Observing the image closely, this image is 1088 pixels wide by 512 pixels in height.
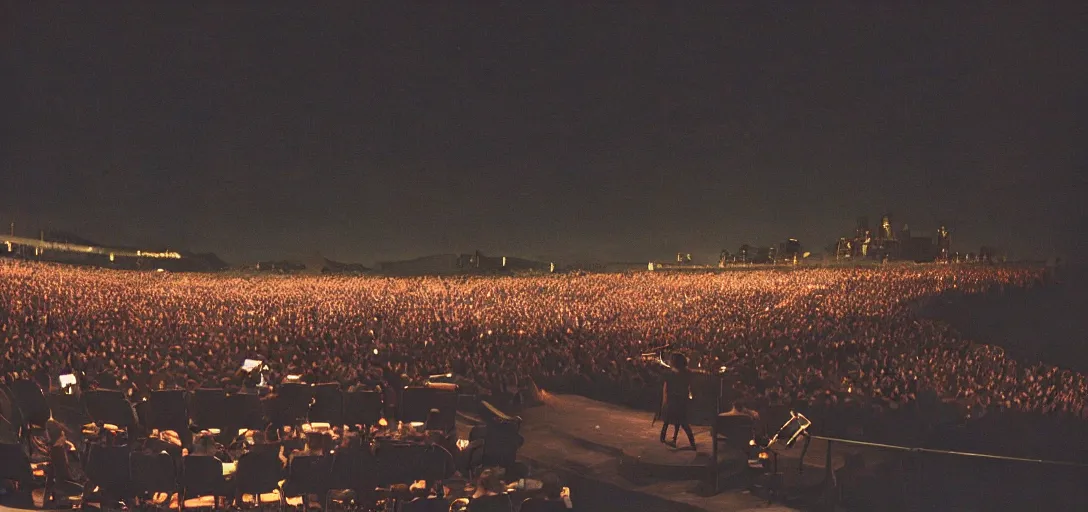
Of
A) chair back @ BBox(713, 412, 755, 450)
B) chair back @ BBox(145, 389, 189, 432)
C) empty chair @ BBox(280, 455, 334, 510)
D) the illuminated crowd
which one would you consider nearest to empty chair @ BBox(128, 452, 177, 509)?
empty chair @ BBox(280, 455, 334, 510)

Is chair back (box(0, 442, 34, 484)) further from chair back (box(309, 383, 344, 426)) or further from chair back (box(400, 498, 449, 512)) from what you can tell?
chair back (box(400, 498, 449, 512))

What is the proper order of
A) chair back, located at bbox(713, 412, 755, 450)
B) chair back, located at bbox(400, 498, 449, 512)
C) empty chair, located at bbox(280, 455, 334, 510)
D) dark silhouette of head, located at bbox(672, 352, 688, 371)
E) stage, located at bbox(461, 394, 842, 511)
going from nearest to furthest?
chair back, located at bbox(400, 498, 449, 512) → empty chair, located at bbox(280, 455, 334, 510) → stage, located at bbox(461, 394, 842, 511) → chair back, located at bbox(713, 412, 755, 450) → dark silhouette of head, located at bbox(672, 352, 688, 371)

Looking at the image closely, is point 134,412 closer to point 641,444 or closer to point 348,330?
point 641,444

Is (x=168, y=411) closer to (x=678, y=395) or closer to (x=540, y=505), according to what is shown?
(x=540, y=505)

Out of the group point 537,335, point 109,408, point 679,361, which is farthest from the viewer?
point 537,335

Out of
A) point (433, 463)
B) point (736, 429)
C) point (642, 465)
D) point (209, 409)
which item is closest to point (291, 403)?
point (209, 409)

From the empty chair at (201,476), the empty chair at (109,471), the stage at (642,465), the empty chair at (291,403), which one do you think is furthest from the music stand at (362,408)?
the empty chair at (109,471)

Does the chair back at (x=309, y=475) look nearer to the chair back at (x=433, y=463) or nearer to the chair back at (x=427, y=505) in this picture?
the chair back at (x=433, y=463)
